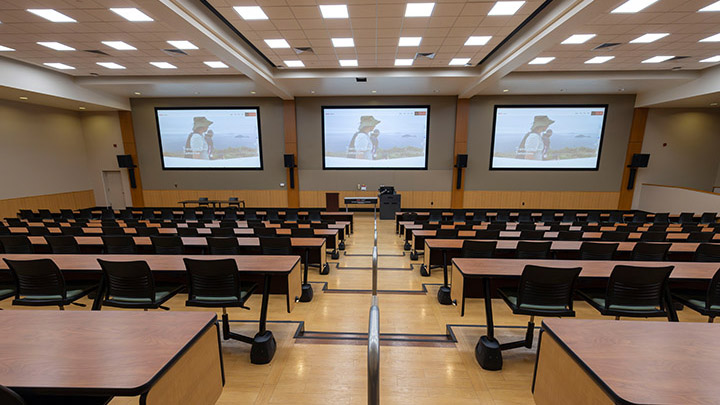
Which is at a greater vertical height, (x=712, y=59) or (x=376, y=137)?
(x=712, y=59)

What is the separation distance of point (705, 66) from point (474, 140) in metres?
6.00

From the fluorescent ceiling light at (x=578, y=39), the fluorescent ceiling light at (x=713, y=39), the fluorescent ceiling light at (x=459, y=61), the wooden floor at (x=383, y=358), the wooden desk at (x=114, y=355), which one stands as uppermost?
the fluorescent ceiling light at (x=459, y=61)

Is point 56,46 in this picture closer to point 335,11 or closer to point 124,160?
point 124,160

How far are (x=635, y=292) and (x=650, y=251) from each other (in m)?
1.63

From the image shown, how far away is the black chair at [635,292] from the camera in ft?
7.24

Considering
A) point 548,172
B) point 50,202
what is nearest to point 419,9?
point 548,172

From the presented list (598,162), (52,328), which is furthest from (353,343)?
(598,162)

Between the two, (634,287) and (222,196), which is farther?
(222,196)

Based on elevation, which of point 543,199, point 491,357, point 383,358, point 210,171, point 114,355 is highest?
point 210,171

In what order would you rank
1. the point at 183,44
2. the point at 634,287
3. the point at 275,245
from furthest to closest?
1. the point at 183,44
2. the point at 275,245
3. the point at 634,287

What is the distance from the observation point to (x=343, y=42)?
5742 millimetres

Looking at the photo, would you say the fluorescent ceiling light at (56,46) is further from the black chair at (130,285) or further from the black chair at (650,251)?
the black chair at (650,251)

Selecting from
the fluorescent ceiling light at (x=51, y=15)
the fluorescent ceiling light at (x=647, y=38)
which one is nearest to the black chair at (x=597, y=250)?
the fluorescent ceiling light at (x=647, y=38)

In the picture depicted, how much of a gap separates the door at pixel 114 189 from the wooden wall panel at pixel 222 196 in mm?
1186
